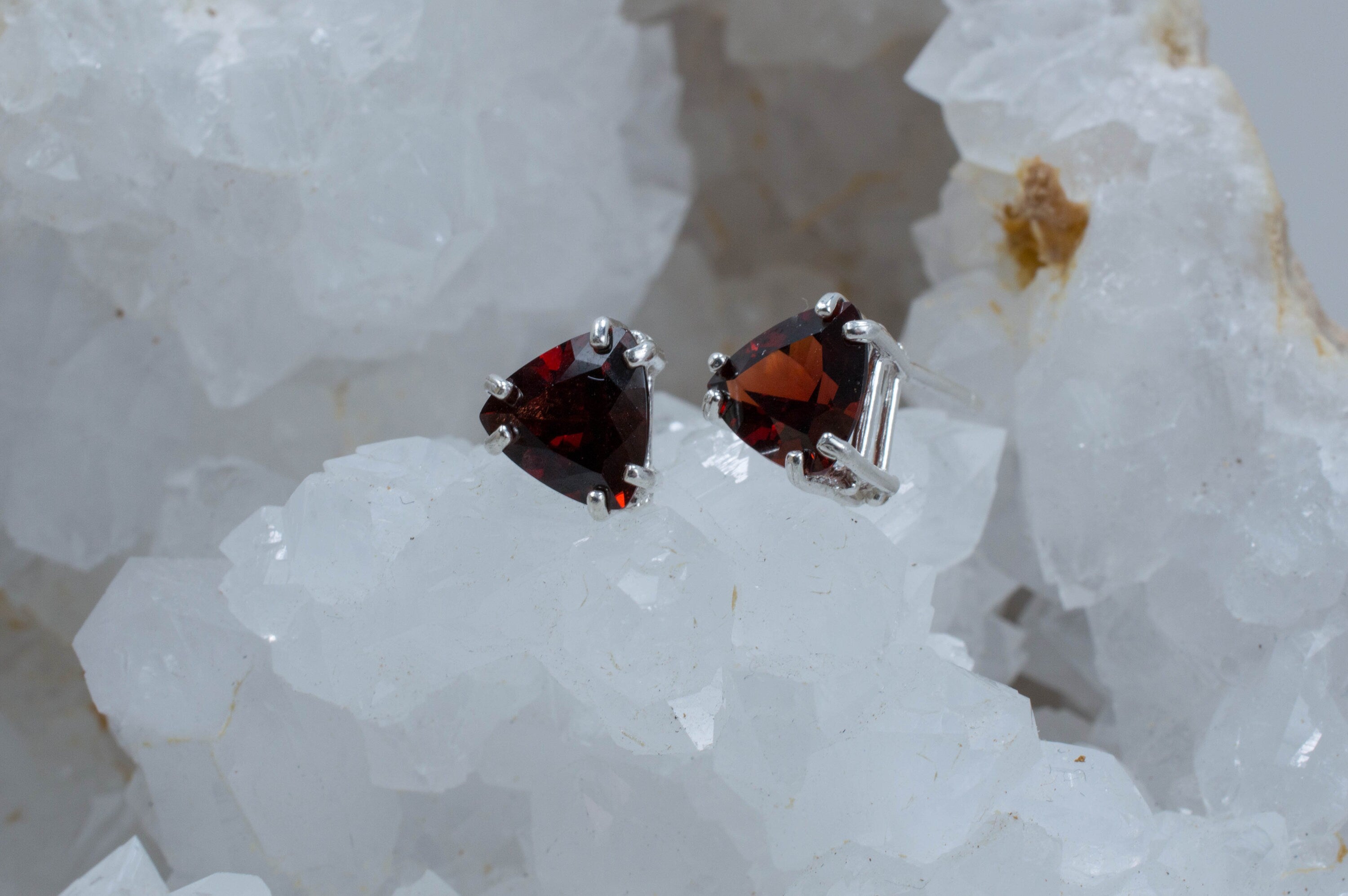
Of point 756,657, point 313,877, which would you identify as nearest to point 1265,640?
point 756,657

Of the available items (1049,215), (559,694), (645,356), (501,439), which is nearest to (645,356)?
(645,356)

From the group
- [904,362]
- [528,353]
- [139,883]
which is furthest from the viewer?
[528,353]

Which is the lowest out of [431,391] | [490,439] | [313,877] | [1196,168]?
[313,877]

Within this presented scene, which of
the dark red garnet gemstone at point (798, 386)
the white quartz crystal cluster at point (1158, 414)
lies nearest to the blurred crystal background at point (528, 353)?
the white quartz crystal cluster at point (1158, 414)

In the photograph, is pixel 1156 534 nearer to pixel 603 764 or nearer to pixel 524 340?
pixel 603 764

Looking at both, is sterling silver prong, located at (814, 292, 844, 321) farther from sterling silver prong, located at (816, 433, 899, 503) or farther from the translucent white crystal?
the translucent white crystal

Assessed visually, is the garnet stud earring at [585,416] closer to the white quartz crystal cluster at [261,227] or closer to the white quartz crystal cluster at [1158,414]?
the white quartz crystal cluster at [261,227]

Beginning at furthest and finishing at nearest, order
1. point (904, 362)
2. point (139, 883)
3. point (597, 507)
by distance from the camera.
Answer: point (904, 362) < point (597, 507) < point (139, 883)

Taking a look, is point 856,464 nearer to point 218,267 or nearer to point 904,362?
point 904,362
